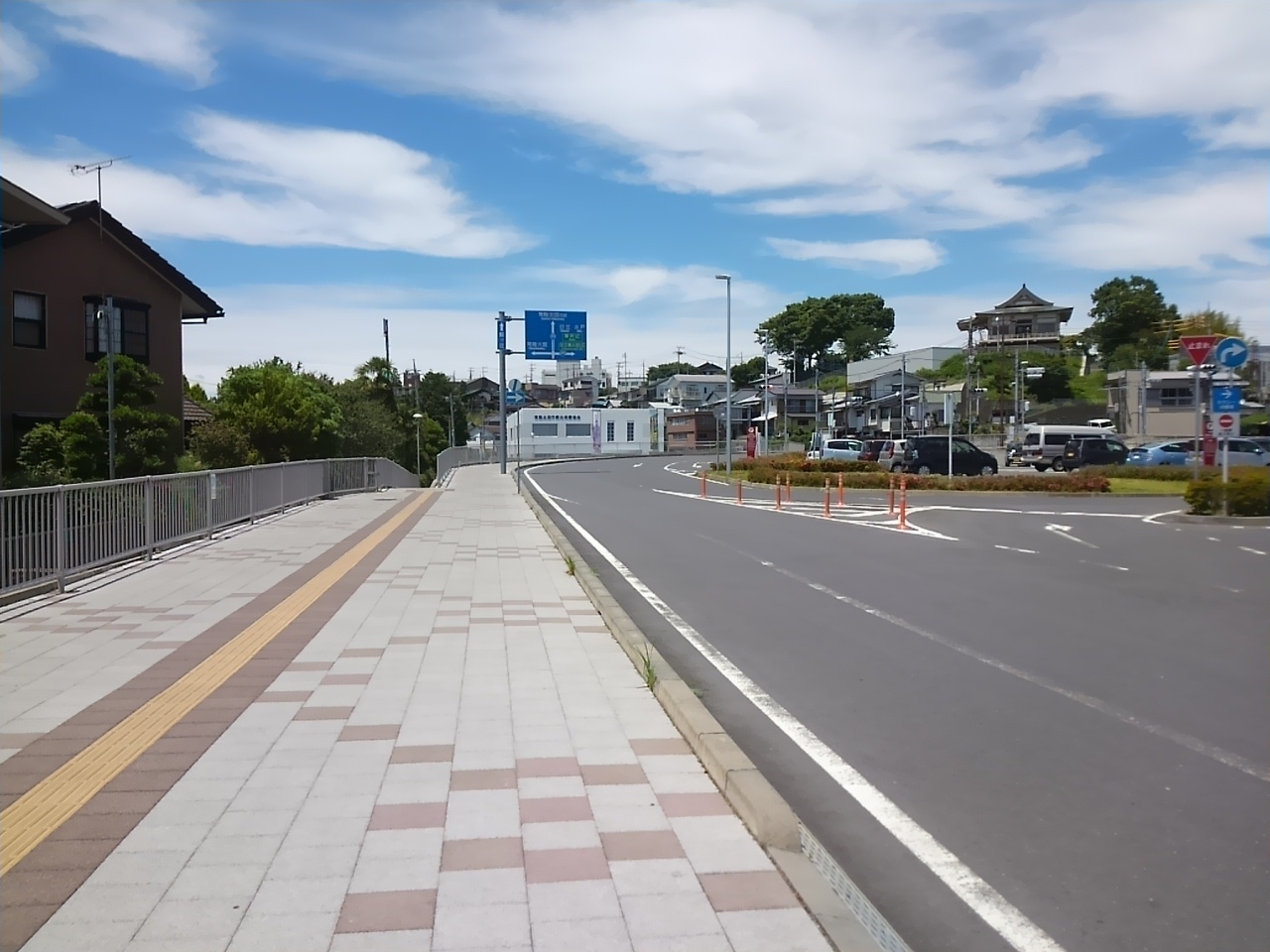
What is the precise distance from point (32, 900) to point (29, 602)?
759cm

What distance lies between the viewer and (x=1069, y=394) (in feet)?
263

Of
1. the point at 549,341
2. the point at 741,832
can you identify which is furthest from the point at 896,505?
the point at 741,832

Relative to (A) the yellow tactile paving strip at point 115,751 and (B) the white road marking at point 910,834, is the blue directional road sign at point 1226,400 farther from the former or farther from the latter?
(A) the yellow tactile paving strip at point 115,751

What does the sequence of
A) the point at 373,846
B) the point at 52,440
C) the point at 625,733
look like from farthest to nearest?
the point at 52,440 < the point at 625,733 < the point at 373,846

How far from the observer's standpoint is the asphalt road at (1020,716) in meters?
4.21

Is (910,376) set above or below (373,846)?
above

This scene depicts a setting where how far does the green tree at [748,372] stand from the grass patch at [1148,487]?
288 feet

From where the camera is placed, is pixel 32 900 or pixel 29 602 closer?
pixel 32 900

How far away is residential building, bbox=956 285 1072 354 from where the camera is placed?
91125 millimetres

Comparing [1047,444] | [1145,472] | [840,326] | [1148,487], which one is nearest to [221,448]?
[1148,487]

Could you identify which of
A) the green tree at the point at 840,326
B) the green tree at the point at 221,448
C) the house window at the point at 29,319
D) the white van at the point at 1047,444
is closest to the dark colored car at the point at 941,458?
the white van at the point at 1047,444

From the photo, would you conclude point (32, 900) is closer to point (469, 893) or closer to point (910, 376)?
point (469, 893)

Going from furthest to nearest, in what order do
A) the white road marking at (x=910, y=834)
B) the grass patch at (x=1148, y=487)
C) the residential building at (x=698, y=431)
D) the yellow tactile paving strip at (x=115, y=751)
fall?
the residential building at (x=698, y=431)
the grass patch at (x=1148, y=487)
the yellow tactile paving strip at (x=115, y=751)
the white road marking at (x=910, y=834)

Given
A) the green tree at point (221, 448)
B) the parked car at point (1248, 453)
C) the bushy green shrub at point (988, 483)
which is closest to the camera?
the bushy green shrub at point (988, 483)
